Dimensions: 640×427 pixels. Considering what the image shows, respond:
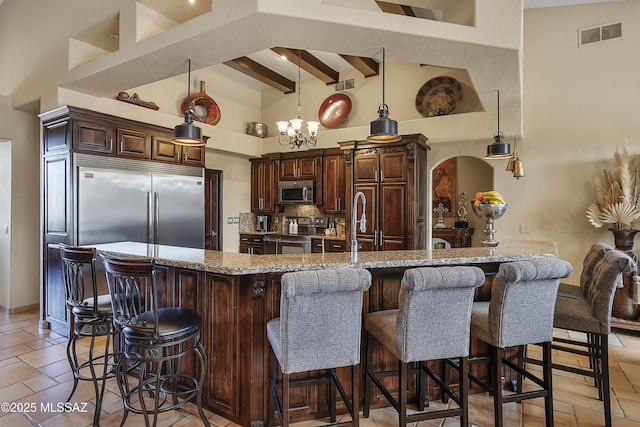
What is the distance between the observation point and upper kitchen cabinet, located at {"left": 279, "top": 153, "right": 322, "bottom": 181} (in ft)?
19.6

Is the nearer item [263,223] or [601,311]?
[601,311]

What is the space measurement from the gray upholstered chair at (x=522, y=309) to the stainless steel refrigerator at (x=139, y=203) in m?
3.82

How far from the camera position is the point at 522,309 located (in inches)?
80.1

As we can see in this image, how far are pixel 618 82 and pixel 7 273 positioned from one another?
8.17 m

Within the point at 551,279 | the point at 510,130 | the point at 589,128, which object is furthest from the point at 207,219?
the point at 589,128

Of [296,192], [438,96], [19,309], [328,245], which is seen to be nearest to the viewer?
[19,309]

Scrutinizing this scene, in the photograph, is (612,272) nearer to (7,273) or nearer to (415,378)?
(415,378)

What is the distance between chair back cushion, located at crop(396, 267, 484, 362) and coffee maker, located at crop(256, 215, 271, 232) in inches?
205

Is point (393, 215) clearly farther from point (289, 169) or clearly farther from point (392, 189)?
point (289, 169)

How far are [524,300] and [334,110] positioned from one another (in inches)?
188

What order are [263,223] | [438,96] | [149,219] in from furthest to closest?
[263,223]
[438,96]
[149,219]

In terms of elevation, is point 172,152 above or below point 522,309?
above

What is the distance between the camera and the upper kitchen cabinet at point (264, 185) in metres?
6.54

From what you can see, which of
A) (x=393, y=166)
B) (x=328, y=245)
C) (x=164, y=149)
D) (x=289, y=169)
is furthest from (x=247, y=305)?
(x=289, y=169)
